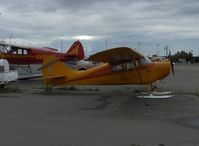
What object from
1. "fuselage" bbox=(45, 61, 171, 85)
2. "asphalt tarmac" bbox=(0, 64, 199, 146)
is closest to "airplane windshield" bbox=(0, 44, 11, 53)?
"fuselage" bbox=(45, 61, 171, 85)

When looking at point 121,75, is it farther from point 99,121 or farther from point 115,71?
point 99,121

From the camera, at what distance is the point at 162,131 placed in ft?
29.7

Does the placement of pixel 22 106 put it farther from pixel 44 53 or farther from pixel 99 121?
pixel 44 53

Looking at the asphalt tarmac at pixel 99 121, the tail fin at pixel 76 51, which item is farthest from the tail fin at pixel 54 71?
the tail fin at pixel 76 51

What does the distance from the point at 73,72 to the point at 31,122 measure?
8785mm

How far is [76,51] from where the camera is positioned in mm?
32438

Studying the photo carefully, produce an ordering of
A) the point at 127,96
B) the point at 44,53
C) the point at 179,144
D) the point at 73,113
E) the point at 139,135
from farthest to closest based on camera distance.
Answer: the point at 44,53
the point at 127,96
the point at 73,113
the point at 139,135
the point at 179,144

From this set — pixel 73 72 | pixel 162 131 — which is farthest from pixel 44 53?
pixel 162 131

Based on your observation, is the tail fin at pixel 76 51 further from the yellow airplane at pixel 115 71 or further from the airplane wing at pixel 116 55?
the airplane wing at pixel 116 55

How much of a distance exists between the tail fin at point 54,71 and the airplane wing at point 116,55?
6.24ft

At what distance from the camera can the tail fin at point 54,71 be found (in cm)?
1884

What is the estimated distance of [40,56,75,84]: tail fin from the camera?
18844 mm

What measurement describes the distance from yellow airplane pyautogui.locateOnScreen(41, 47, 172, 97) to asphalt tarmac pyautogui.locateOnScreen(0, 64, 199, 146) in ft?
5.77

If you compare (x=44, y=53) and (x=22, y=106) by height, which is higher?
(x=44, y=53)
